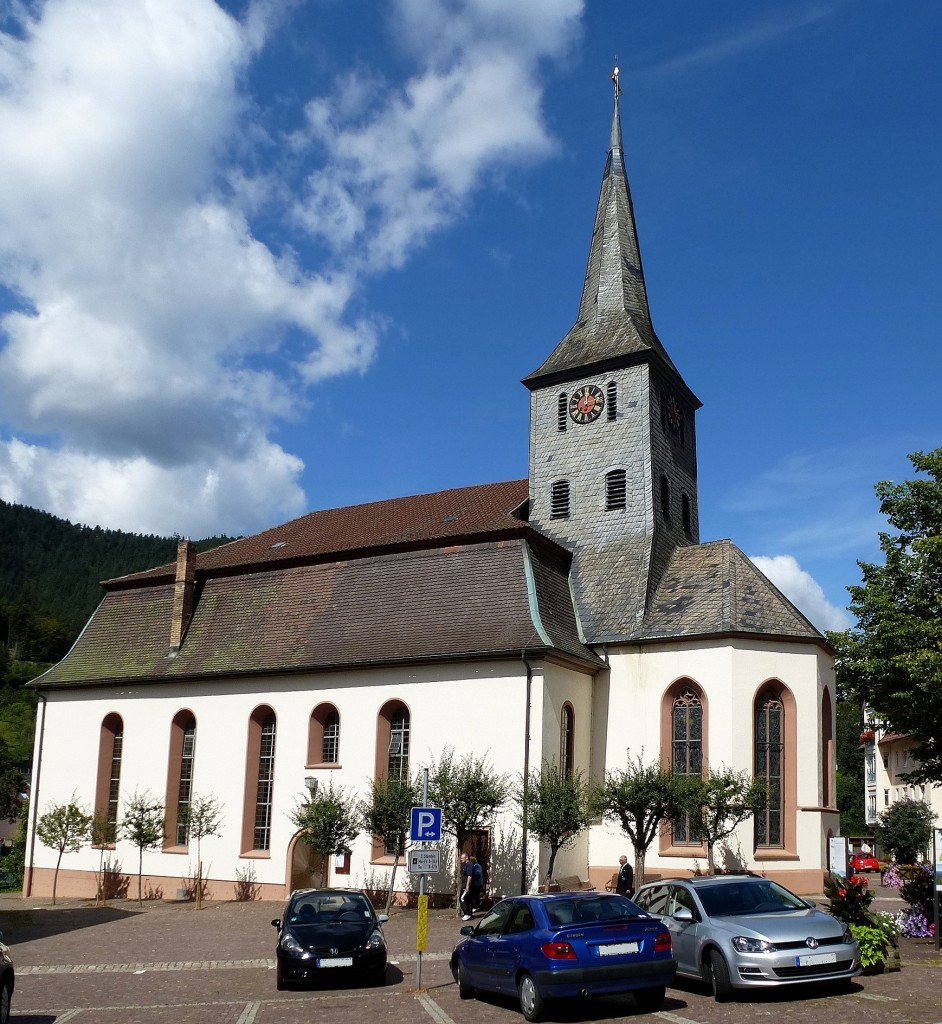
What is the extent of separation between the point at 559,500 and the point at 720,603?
7154mm

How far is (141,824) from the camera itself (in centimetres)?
3070

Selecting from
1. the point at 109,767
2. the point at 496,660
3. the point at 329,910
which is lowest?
the point at 329,910

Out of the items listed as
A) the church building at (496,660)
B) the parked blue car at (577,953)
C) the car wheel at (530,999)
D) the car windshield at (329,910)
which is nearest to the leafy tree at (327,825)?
the church building at (496,660)

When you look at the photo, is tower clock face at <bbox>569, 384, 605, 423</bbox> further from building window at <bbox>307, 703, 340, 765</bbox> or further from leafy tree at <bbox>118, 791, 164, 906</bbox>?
leafy tree at <bbox>118, 791, 164, 906</bbox>

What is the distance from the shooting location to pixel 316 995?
14586 millimetres

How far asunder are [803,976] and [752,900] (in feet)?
4.68

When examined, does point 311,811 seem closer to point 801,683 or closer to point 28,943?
point 28,943

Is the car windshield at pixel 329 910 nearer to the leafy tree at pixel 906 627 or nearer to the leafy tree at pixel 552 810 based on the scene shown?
the leafy tree at pixel 552 810

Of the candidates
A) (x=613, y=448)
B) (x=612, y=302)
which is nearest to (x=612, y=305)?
(x=612, y=302)

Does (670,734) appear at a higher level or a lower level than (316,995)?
higher

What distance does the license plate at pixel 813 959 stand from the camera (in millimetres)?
12492

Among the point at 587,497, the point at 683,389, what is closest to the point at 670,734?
the point at 587,497

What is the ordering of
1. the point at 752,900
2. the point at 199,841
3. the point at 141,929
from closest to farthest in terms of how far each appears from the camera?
1. the point at 752,900
2. the point at 141,929
3. the point at 199,841

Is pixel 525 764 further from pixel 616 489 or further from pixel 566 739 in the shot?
pixel 616 489
